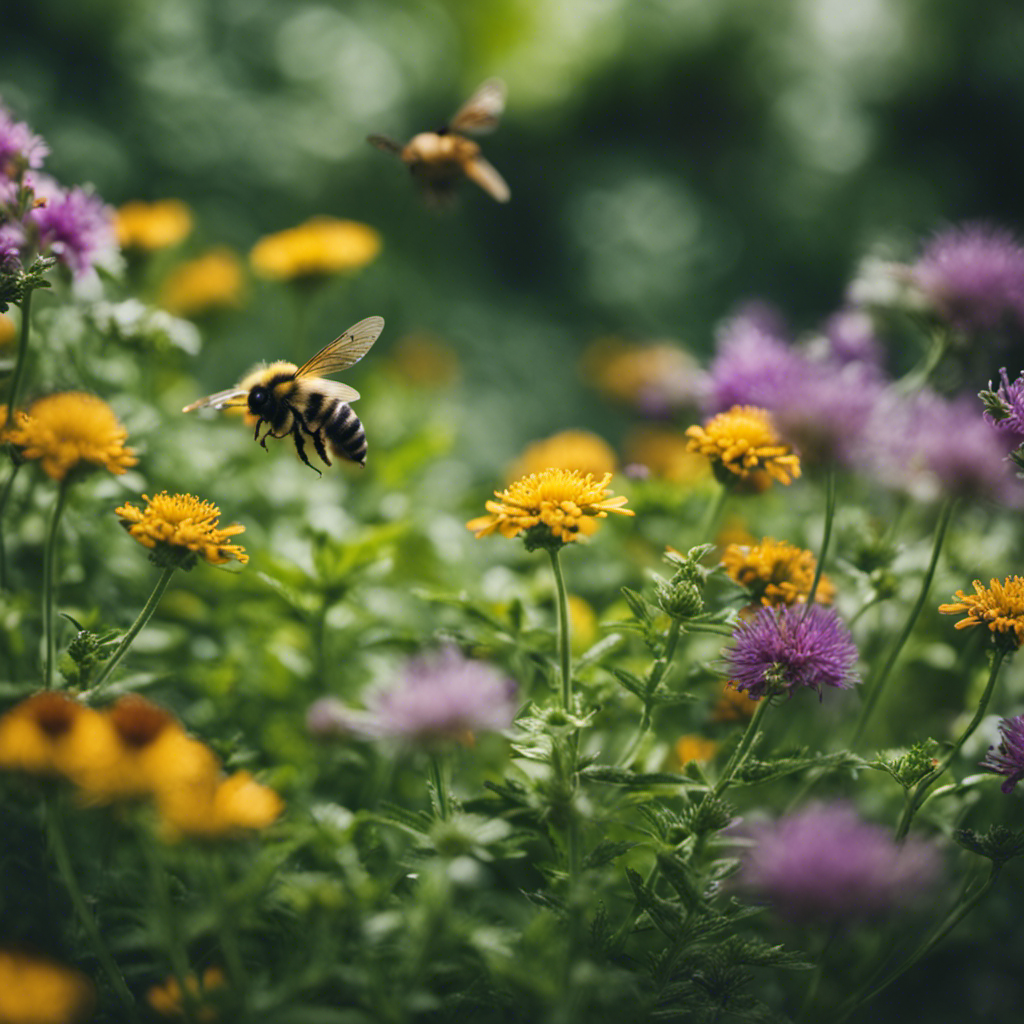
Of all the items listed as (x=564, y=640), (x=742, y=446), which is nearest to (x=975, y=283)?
(x=742, y=446)

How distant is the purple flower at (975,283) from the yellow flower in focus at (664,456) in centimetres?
42

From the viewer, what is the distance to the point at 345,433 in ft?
3.46

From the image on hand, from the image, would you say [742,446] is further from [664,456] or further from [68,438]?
[664,456]

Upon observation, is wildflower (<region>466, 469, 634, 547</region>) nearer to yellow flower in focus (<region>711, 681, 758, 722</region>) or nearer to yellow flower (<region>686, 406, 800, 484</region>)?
yellow flower (<region>686, 406, 800, 484</region>)

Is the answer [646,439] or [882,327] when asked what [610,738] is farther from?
[646,439]

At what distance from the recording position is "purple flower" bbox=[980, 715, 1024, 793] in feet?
2.56

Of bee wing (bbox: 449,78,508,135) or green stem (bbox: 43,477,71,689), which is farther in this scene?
bee wing (bbox: 449,78,508,135)

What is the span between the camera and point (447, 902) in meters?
0.61

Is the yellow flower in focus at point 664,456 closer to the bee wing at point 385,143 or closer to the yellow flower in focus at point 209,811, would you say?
the bee wing at point 385,143

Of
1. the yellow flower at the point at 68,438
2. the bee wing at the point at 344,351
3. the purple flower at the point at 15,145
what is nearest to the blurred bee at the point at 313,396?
the bee wing at the point at 344,351

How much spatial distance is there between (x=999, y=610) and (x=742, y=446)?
0.28m

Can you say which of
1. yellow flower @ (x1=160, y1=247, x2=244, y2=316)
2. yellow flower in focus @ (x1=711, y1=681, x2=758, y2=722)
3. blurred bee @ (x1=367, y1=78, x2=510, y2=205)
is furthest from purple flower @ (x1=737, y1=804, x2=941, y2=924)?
yellow flower @ (x1=160, y1=247, x2=244, y2=316)

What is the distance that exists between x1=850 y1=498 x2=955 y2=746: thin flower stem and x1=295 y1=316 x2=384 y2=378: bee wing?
2.07 ft

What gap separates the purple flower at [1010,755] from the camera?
30.7 inches
